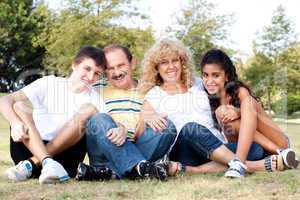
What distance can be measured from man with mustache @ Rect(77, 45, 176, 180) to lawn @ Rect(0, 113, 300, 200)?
110 mm

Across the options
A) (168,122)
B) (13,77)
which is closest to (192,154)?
(168,122)

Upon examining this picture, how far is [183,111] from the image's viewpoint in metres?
A: 3.46

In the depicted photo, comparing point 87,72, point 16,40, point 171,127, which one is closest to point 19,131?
point 87,72

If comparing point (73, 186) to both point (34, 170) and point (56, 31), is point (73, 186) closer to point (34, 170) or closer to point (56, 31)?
point (34, 170)

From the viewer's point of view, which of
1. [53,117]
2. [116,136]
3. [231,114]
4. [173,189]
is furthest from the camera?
[231,114]

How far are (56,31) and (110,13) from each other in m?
2.73

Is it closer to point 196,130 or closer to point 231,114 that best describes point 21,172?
point 196,130

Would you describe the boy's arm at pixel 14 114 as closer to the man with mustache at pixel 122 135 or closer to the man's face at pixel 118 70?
the man with mustache at pixel 122 135

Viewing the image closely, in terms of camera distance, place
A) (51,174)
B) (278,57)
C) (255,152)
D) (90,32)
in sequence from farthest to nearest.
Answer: (278,57)
(90,32)
(255,152)
(51,174)

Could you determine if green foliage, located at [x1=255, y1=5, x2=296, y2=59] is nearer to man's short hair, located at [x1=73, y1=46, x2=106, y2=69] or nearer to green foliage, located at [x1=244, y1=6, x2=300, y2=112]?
green foliage, located at [x1=244, y1=6, x2=300, y2=112]

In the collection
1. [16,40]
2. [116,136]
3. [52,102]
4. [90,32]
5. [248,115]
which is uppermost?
[16,40]

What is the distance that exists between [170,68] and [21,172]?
135 centimetres

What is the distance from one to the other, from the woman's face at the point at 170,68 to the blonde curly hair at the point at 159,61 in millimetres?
26

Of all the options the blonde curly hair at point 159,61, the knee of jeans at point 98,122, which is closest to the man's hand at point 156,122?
the knee of jeans at point 98,122
